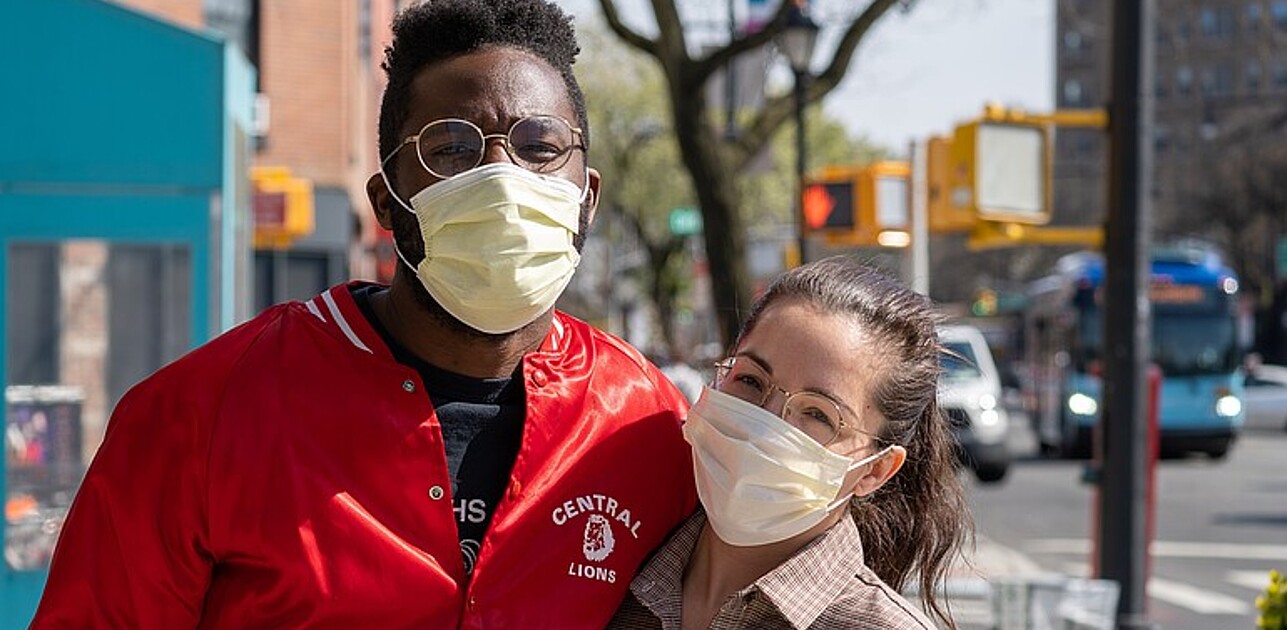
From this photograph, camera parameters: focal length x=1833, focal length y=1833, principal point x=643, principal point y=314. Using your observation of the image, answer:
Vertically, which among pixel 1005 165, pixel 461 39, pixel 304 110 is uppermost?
pixel 304 110

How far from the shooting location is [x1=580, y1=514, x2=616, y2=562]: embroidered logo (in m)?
2.60

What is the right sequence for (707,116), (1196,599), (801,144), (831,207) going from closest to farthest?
(707,116) → (1196,599) → (831,207) → (801,144)

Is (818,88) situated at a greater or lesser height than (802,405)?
greater

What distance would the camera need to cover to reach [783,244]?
18.4 m

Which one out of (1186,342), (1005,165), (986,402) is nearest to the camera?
(1005,165)

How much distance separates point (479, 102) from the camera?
2.48 m

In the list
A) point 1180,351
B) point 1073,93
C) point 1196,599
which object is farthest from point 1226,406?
point 1073,93

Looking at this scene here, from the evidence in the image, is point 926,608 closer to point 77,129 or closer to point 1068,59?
point 77,129

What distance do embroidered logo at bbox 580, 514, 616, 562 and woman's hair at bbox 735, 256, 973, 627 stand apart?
337mm

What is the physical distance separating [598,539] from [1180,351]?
2471cm

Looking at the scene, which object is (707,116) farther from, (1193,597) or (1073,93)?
(1073,93)

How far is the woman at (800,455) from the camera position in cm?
256

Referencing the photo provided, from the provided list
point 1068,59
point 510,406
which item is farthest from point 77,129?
point 1068,59

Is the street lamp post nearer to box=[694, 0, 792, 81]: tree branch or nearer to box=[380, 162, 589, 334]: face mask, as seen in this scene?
box=[694, 0, 792, 81]: tree branch
